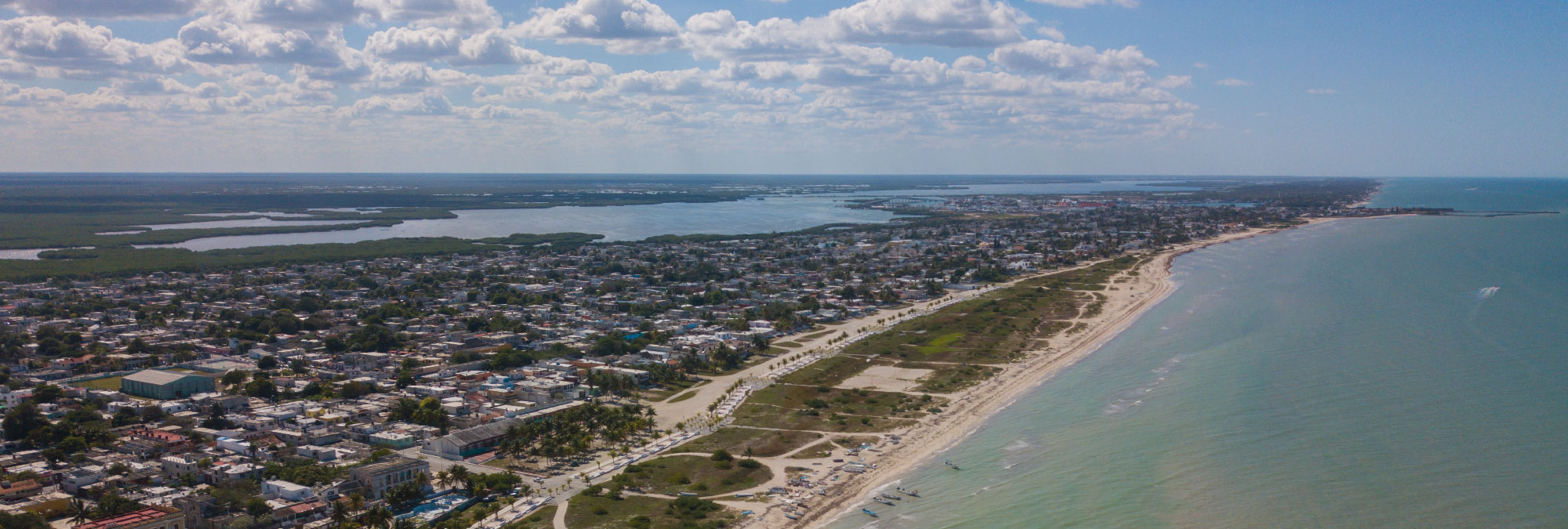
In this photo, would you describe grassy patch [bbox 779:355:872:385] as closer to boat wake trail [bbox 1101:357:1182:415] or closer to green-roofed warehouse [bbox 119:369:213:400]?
boat wake trail [bbox 1101:357:1182:415]

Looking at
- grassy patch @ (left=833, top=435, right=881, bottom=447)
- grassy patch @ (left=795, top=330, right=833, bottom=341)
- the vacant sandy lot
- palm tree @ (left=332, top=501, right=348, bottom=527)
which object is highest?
palm tree @ (left=332, top=501, right=348, bottom=527)

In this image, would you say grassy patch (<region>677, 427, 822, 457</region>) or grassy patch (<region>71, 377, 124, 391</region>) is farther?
grassy patch (<region>71, 377, 124, 391</region>)

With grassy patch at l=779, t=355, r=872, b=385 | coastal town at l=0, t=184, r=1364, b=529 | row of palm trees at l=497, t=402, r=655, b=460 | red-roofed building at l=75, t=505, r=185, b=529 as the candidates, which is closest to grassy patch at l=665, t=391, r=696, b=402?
coastal town at l=0, t=184, r=1364, b=529

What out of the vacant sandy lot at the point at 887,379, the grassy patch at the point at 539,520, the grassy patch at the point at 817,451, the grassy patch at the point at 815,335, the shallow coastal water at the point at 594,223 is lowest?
the grassy patch at the point at 817,451

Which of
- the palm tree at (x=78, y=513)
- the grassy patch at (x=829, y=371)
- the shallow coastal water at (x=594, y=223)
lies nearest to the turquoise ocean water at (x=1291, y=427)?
the grassy patch at (x=829, y=371)

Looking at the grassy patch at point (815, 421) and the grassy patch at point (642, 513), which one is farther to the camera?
the grassy patch at point (815, 421)

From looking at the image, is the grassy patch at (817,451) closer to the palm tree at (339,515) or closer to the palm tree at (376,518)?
the palm tree at (376,518)

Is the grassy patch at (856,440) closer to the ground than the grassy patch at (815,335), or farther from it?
closer to the ground
